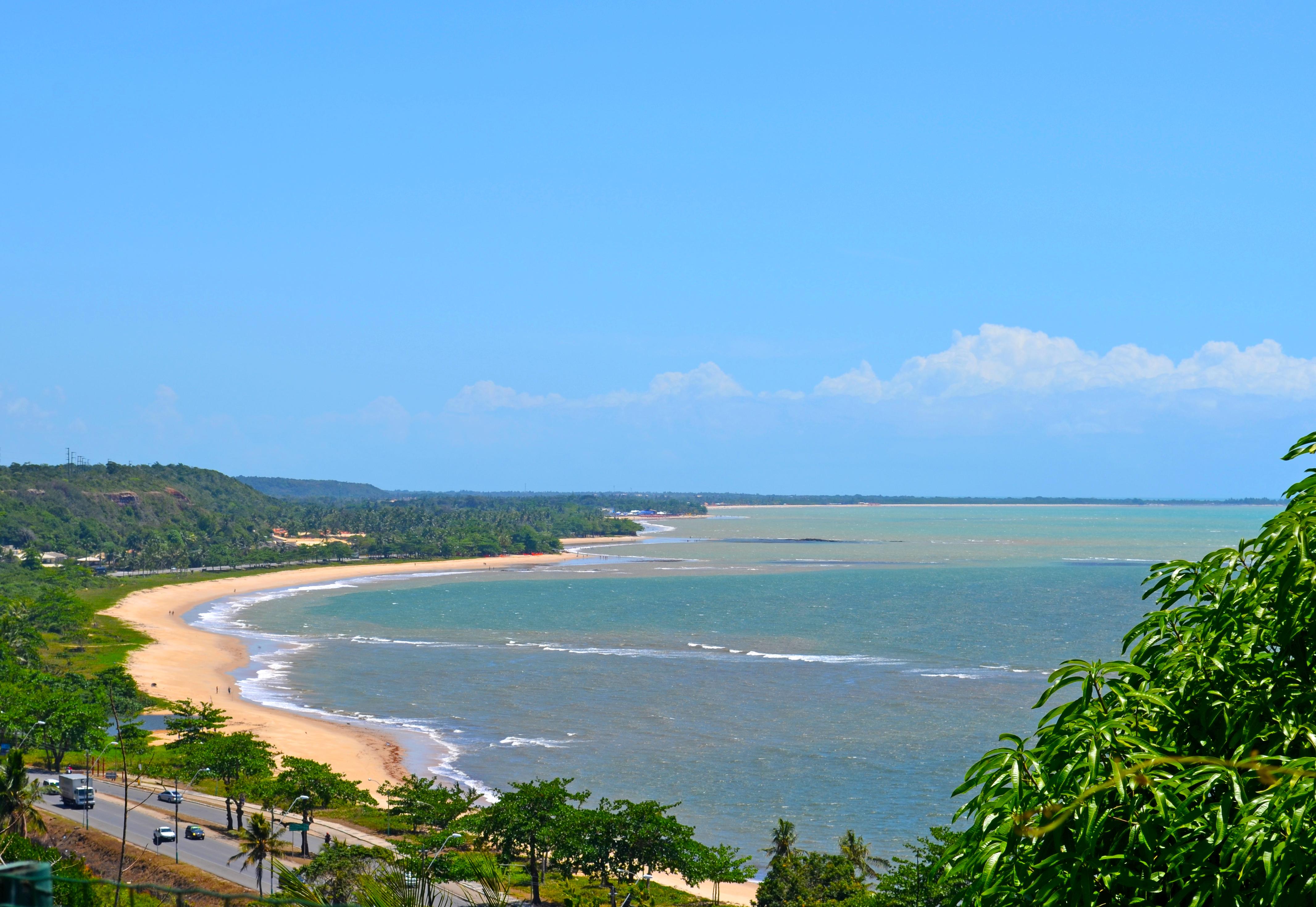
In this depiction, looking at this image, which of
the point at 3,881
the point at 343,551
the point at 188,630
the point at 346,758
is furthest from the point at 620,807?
the point at 343,551

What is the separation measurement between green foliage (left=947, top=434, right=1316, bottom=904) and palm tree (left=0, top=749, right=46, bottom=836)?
1286 inches

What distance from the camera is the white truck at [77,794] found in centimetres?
4203

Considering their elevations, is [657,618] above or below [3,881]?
below

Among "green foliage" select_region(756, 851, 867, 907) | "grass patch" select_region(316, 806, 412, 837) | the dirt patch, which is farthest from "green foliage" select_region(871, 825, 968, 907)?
the dirt patch

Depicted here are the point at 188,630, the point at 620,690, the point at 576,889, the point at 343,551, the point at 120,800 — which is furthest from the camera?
the point at 343,551

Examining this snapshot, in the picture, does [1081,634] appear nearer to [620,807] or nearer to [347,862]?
[620,807]

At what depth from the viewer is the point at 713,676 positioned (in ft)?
244

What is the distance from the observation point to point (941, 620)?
340 feet

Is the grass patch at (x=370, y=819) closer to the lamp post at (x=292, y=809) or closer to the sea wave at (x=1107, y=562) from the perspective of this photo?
the lamp post at (x=292, y=809)

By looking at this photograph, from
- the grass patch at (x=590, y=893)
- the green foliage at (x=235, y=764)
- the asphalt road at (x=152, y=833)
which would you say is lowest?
the grass patch at (x=590, y=893)

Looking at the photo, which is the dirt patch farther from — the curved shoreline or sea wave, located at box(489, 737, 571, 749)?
sea wave, located at box(489, 737, 571, 749)

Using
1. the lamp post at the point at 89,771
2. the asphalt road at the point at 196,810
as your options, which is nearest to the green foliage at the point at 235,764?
the asphalt road at the point at 196,810

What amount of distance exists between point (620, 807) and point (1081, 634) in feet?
213

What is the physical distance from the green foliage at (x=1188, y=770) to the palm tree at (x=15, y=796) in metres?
32.7
